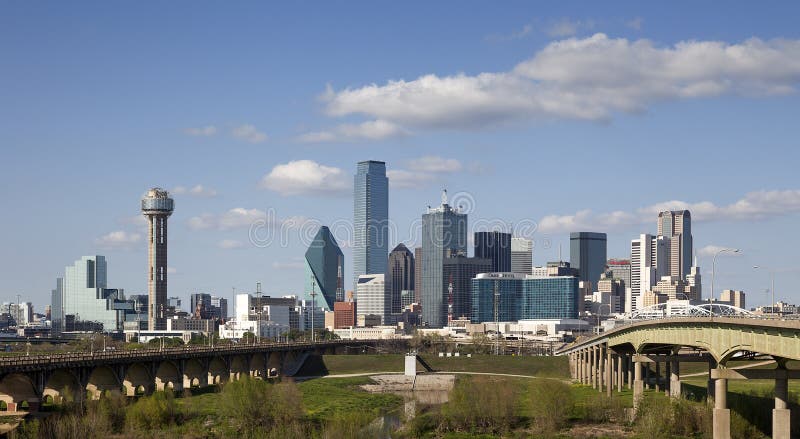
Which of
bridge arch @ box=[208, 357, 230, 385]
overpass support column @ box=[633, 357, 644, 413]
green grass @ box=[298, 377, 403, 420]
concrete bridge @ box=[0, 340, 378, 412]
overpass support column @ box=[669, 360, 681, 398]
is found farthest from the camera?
bridge arch @ box=[208, 357, 230, 385]

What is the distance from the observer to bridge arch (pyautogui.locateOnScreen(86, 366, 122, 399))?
127812 millimetres

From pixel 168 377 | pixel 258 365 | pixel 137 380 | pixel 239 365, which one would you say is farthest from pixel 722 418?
pixel 258 365

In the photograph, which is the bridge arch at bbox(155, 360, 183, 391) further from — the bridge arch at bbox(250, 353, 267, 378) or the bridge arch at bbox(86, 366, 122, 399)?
the bridge arch at bbox(250, 353, 267, 378)

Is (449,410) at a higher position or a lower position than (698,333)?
lower

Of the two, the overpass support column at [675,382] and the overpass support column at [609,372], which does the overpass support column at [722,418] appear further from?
the overpass support column at [609,372]

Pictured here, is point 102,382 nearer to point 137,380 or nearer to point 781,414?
point 137,380

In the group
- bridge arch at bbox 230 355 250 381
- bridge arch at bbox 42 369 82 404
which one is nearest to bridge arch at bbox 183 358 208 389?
bridge arch at bbox 230 355 250 381

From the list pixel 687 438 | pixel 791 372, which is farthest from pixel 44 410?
pixel 791 372

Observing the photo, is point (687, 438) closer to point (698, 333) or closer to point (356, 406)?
point (698, 333)

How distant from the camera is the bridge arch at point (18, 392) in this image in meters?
111

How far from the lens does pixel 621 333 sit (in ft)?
462

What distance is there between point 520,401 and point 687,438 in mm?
37905

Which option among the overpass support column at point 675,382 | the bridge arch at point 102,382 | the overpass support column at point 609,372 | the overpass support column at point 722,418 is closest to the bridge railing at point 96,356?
the bridge arch at point 102,382

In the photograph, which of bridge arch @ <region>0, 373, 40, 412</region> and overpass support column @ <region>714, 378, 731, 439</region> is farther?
bridge arch @ <region>0, 373, 40, 412</region>
